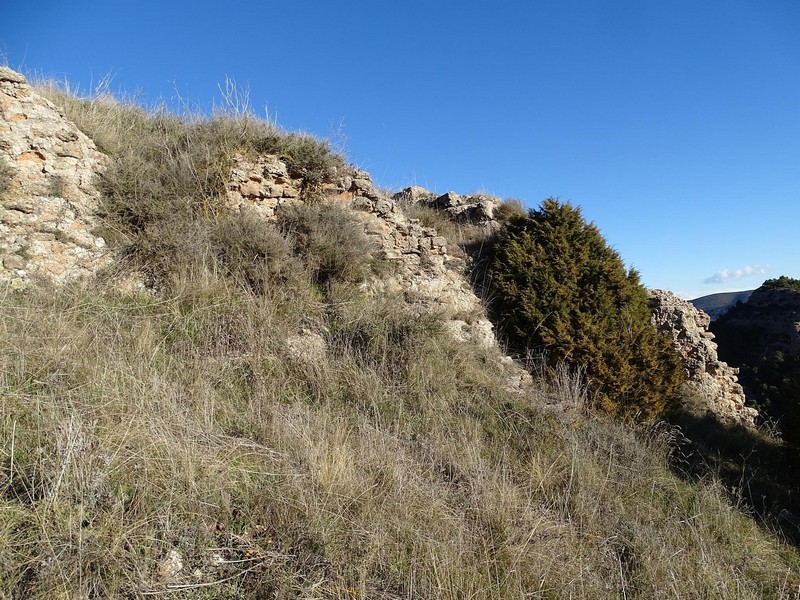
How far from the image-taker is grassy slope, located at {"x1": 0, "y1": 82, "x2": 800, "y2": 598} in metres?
2.36

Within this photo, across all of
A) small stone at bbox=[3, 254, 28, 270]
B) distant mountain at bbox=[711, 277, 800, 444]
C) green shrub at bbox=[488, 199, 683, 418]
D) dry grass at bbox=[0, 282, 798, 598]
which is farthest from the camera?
distant mountain at bbox=[711, 277, 800, 444]

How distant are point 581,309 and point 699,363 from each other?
10.7ft

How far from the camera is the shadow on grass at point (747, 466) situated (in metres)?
4.98

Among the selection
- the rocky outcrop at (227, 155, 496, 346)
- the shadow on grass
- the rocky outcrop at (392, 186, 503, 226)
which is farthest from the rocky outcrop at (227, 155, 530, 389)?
the shadow on grass

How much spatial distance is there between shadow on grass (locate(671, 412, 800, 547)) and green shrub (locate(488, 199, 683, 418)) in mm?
785

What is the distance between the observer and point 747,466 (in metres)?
6.38

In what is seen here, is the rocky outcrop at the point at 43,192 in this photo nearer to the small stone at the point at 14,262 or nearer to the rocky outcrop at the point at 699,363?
the small stone at the point at 14,262

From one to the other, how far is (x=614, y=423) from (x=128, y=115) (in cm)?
884

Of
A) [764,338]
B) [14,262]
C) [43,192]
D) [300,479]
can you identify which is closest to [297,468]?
[300,479]

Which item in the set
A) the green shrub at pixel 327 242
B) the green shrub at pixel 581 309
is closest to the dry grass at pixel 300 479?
the green shrub at pixel 327 242

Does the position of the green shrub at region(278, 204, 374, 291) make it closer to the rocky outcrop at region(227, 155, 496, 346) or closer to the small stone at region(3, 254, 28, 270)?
the rocky outcrop at region(227, 155, 496, 346)

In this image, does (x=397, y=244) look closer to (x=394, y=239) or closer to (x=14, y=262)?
(x=394, y=239)

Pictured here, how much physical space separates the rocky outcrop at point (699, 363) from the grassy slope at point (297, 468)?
11.8 ft

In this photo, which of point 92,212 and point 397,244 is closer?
point 92,212
